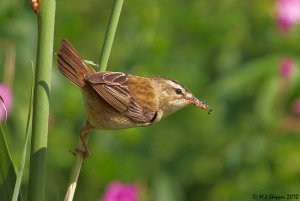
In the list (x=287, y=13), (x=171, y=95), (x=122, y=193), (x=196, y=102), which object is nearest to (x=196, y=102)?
(x=196, y=102)

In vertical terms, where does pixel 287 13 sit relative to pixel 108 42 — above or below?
above

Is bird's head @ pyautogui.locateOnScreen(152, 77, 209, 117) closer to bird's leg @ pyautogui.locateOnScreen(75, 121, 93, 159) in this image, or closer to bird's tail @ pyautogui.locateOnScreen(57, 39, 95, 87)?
bird's tail @ pyautogui.locateOnScreen(57, 39, 95, 87)

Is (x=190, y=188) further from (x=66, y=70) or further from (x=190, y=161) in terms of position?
(x=66, y=70)

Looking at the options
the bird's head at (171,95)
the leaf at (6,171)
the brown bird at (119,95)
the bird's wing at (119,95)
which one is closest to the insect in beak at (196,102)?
the brown bird at (119,95)

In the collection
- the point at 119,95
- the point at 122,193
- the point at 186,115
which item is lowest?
the point at 122,193

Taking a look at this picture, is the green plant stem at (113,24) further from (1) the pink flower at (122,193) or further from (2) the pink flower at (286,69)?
(2) the pink flower at (286,69)

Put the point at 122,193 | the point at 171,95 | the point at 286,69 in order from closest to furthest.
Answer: the point at 122,193 < the point at 171,95 < the point at 286,69

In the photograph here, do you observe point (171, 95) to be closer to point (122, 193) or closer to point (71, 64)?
point (122, 193)
